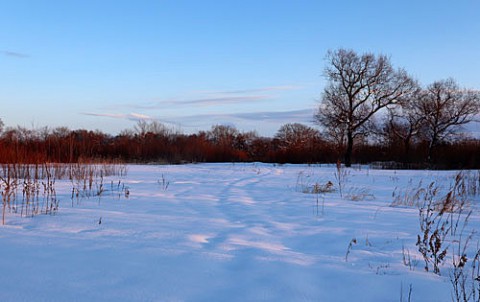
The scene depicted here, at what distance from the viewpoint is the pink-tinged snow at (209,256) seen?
2285mm

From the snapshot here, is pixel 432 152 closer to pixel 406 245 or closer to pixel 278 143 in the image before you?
pixel 406 245

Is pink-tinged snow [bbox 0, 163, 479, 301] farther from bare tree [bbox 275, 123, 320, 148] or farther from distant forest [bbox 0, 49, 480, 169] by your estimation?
bare tree [bbox 275, 123, 320, 148]

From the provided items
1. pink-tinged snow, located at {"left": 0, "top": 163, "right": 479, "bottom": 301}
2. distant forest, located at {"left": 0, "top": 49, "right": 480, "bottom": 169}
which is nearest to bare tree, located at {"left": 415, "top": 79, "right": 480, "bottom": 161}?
distant forest, located at {"left": 0, "top": 49, "right": 480, "bottom": 169}

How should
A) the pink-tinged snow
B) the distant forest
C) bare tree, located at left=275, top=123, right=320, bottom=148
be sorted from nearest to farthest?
the pink-tinged snow → the distant forest → bare tree, located at left=275, top=123, right=320, bottom=148

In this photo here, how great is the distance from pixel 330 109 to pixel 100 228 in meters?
23.2

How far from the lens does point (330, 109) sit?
82.7 feet

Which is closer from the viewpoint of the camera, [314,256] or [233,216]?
[314,256]

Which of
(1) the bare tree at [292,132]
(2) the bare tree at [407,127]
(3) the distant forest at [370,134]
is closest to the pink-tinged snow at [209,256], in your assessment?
(3) the distant forest at [370,134]

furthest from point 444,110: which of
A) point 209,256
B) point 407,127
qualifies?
point 209,256

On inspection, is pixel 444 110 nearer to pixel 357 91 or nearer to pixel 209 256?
pixel 357 91

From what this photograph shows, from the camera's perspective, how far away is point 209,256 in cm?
297

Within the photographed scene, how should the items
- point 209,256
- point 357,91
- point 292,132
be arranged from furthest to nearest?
point 292,132 < point 357,91 < point 209,256

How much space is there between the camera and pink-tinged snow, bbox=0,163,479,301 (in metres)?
2.29

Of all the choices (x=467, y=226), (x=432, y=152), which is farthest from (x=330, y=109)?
(x=467, y=226)
